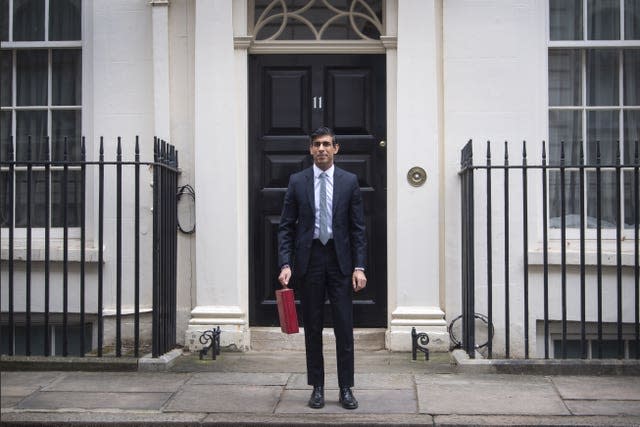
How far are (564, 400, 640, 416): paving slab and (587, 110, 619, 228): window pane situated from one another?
2451 millimetres

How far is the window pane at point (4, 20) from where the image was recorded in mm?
8656

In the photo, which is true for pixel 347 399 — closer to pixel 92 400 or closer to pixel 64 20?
Result: pixel 92 400

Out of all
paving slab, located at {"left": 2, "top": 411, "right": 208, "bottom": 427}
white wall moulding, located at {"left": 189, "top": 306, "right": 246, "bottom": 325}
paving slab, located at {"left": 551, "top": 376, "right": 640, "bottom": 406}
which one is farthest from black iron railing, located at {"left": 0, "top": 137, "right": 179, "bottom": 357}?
paving slab, located at {"left": 551, "top": 376, "right": 640, "bottom": 406}

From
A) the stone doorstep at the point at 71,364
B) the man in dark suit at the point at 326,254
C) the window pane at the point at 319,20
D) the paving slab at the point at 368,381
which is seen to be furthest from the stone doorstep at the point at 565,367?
the window pane at the point at 319,20

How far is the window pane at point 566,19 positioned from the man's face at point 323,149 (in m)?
3.19

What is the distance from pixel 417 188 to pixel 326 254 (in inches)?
85.2

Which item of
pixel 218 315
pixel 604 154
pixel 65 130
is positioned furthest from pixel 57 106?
pixel 604 154

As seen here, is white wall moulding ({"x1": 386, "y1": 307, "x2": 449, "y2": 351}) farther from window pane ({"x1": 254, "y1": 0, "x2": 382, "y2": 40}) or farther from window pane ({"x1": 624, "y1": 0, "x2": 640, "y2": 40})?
window pane ({"x1": 624, "y1": 0, "x2": 640, "y2": 40})

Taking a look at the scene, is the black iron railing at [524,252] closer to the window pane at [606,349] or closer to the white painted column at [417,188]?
the window pane at [606,349]

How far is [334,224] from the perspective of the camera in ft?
20.0

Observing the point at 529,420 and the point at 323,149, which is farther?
the point at 323,149

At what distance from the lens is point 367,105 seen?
8.36 meters

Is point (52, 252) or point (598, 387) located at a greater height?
point (52, 252)

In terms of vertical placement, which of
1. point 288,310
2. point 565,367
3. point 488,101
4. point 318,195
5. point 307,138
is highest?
point 488,101
